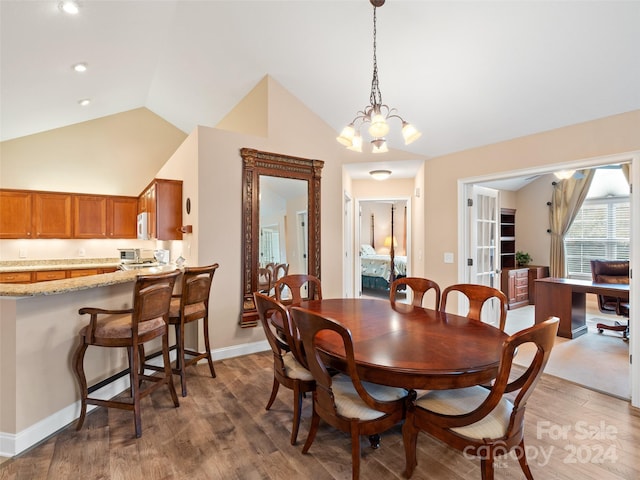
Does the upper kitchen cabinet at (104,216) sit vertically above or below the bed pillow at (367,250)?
above

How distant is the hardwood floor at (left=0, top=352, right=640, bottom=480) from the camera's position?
1.78m

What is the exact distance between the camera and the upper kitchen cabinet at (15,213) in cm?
506

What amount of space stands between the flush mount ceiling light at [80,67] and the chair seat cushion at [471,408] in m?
4.86

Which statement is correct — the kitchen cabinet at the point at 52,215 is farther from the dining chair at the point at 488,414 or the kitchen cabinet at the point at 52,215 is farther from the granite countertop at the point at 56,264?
the dining chair at the point at 488,414

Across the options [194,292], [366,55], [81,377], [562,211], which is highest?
[366,55]

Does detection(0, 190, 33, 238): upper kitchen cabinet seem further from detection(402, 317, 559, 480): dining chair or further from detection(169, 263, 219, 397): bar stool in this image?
detection(402, 317, 559, 480): dining chair

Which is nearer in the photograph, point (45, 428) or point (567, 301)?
point (45, 428)

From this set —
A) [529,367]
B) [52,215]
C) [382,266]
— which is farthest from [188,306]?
[382,266]

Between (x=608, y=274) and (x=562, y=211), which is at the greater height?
(x=562, y=211)

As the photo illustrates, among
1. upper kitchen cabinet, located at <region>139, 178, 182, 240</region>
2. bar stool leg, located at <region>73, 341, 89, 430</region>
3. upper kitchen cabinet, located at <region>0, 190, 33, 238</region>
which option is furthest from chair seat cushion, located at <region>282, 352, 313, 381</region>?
upper kitchen cabinet, located at <region>0, 190, 33, 238</region>

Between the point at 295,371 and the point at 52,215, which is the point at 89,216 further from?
the point at 295,371

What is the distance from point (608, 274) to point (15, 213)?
362 inches

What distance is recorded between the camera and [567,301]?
4.25 metres

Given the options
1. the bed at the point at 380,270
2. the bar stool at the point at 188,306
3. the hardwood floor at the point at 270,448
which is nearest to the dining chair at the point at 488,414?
the hardwood floor at the point at 270,448
